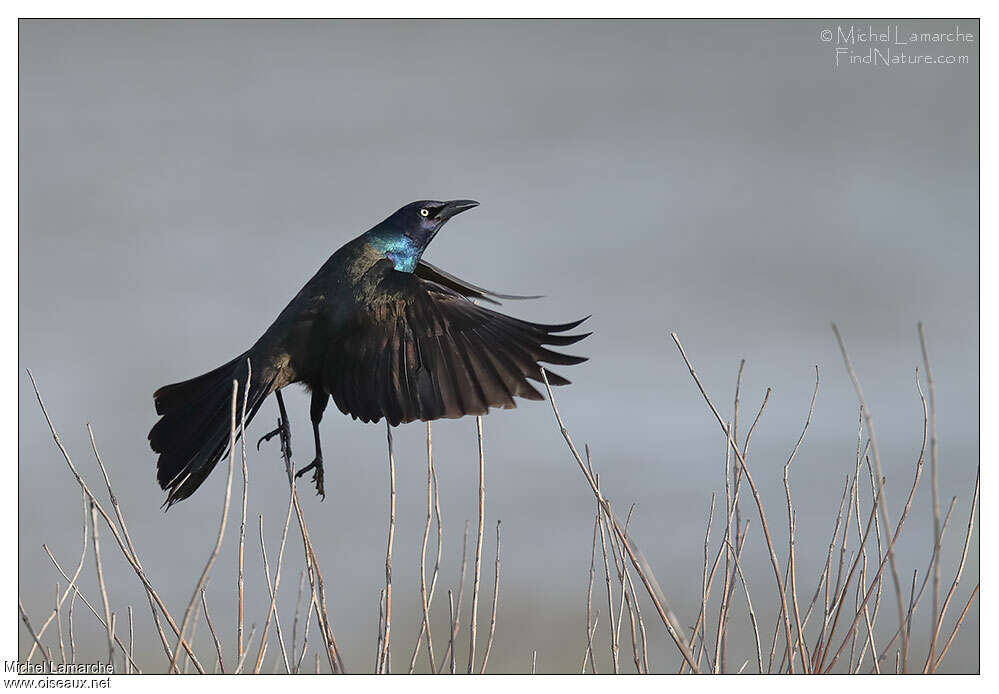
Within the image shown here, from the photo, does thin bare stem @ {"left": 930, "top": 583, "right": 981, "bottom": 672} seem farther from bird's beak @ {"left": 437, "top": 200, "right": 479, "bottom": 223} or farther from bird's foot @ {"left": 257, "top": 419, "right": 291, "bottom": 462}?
bird's beak @ {"left": 437, "top": 200, "right": 479, "bottom": 223}

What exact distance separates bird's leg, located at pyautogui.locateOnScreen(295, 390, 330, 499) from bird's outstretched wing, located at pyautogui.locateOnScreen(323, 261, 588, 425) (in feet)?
0.21

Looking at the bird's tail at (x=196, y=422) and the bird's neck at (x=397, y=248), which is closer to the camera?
the bird's tail at (x=196, y=422)

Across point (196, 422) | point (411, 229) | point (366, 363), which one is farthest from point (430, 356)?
point (196, 422)

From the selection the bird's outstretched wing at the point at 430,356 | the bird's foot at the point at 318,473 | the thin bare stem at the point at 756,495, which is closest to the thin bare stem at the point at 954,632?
the thin bare stem at the point at 756,495

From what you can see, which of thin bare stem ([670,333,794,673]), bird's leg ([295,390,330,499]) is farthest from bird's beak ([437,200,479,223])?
thin bare stem ([670,333,794,673])

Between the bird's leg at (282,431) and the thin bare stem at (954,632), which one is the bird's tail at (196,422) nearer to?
the bird's leg at (282,431)

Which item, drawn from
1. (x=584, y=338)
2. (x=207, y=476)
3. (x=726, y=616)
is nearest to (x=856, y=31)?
(x=584, y=338)

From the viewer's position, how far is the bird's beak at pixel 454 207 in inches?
103

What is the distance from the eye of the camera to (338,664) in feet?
5.89

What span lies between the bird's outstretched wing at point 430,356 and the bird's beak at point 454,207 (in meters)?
0.29

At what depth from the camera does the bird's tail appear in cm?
212

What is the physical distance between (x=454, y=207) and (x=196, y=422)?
882 millimetres
